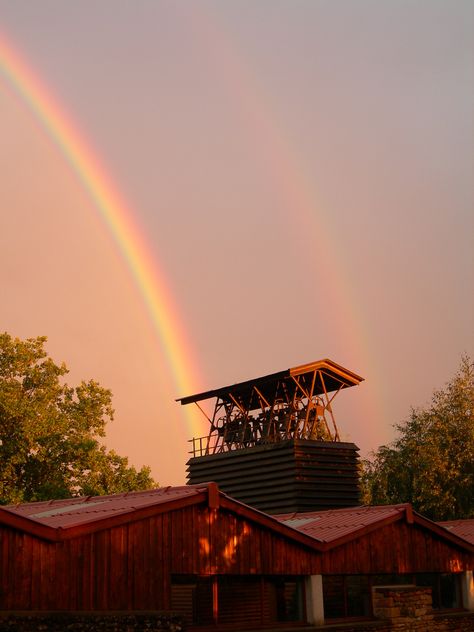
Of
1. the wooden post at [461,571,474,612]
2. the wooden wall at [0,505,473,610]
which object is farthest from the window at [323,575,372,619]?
the wooden post at [461,571,474,612]

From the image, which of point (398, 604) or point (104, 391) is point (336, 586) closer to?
point (398, 604)

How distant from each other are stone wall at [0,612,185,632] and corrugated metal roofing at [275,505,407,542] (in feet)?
27.5

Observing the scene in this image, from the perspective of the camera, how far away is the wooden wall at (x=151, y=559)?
808 inches

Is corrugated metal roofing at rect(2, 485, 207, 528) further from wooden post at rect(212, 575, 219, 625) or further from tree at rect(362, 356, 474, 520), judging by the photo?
tree at rect(362, 356, 474, 520)

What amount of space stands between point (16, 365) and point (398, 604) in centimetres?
3768

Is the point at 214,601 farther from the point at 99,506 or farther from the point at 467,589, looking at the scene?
the point at 467,589

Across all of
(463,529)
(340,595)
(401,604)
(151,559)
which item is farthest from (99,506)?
(463,529)

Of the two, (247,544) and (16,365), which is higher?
(16,365)

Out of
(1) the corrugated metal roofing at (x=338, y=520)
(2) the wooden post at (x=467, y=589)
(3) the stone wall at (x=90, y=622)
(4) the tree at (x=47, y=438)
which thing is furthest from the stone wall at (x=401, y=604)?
(4) the tree at (x=47, y=438)

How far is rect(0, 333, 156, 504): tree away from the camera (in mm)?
57344

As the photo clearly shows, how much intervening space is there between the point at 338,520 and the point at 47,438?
3209 centimetres

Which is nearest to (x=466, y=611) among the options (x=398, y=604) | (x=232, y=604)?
(x=398, y=604)

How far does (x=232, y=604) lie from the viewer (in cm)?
3023

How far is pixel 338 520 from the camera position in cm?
3134
